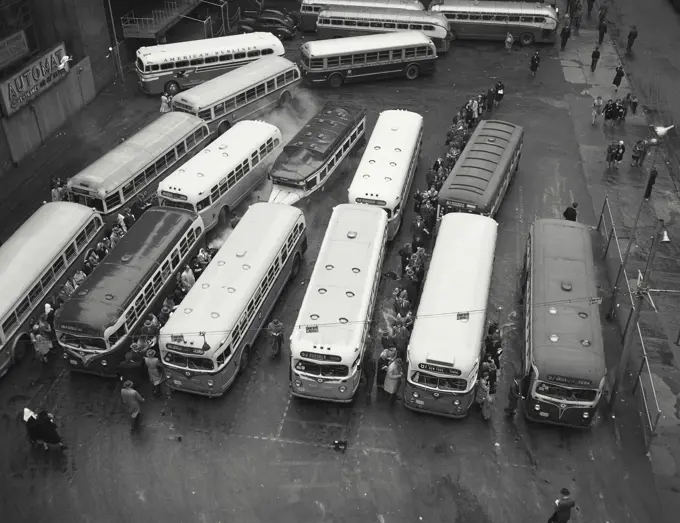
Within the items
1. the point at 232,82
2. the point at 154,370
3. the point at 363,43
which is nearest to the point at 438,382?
the point at 154,370

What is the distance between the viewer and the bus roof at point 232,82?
111 feet

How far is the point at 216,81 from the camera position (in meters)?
35.7

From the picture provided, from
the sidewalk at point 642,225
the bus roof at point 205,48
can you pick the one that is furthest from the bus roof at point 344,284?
the bus roof at point 205,48

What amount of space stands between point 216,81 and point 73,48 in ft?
27.9

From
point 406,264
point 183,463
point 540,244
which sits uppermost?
point 540,244

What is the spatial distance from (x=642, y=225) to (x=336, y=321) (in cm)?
1617

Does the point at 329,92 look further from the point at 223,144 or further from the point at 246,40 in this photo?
the point at 223,144

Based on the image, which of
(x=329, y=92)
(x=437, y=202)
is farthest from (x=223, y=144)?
(x=329, y=92)

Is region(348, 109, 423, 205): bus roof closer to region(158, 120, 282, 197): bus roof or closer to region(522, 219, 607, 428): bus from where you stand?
region(158, 120, 282, 197): bus roof

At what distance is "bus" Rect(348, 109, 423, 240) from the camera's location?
2752 cm

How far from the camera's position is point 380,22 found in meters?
44.4

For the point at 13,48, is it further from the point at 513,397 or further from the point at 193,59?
the point at 513,397

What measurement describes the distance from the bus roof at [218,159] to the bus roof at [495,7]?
2037 cm

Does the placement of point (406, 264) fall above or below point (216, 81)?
below
